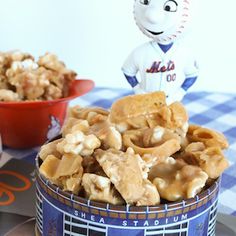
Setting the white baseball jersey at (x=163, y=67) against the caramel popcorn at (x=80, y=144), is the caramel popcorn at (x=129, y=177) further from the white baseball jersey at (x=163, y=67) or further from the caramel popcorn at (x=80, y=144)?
the white baseball jersey at (x=163, y=67)

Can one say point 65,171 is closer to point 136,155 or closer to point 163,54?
point 136,155

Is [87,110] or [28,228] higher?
[87,110]

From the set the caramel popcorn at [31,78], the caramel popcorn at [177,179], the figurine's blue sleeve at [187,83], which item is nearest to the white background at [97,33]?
the caramel popcorn at [31,78]

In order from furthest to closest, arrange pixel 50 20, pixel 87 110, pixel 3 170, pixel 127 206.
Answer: pixel 50 20 < pixel 3 170 < pixel 87 110 < pixel 127 206

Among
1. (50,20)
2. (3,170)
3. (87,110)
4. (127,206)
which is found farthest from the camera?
(50,20)

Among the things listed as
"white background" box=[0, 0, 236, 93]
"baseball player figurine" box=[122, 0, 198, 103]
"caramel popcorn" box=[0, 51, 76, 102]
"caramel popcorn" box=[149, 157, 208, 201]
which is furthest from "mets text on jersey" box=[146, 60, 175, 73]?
"white background" box=[0, 0, 236, 93]

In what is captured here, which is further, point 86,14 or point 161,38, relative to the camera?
point 86,14

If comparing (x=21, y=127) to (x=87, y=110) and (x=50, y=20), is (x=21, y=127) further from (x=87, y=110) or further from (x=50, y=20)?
(x=50, y=20)

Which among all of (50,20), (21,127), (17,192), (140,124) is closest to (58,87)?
(21,127)
